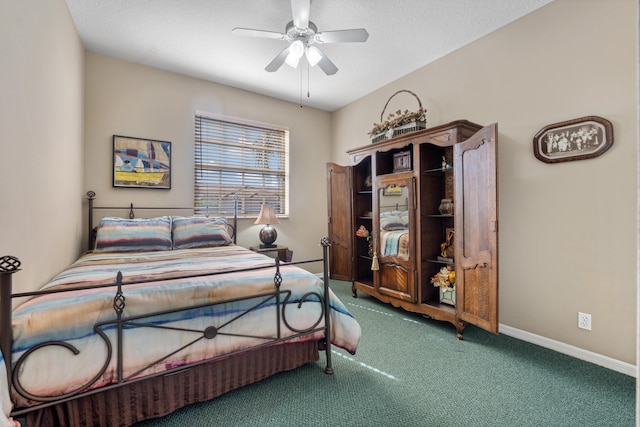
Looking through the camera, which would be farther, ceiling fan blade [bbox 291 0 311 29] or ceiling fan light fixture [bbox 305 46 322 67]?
ceiling fan light fixture [bbox 305 46 322 67]

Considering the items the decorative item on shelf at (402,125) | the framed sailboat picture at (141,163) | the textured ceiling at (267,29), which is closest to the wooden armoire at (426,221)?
the decorative item on shelf at (402,125)

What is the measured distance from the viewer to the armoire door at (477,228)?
211cm

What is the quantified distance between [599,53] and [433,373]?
2582 millimetres

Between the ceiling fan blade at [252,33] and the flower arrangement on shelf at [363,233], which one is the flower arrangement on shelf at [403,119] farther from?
the ceiling fan blade at [252,33]

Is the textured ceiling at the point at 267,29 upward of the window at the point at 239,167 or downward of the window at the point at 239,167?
upward

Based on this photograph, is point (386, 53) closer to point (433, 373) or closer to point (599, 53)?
point (599, 53)

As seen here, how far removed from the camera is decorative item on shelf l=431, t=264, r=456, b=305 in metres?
2.63

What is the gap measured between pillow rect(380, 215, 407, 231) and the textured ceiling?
178cm

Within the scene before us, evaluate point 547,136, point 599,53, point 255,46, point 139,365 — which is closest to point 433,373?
point 139,365

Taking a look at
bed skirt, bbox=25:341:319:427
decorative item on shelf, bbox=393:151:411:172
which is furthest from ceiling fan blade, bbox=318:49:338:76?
bed skirt, bbox=25:341:319:427

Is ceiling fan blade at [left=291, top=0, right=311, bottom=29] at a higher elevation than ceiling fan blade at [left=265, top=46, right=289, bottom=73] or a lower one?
higher

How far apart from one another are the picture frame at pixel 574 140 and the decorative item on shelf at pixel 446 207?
30.5 inches

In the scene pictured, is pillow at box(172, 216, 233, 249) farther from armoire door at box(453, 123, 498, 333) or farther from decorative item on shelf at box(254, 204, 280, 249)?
armoire door at box(453, 123, 498, 333)

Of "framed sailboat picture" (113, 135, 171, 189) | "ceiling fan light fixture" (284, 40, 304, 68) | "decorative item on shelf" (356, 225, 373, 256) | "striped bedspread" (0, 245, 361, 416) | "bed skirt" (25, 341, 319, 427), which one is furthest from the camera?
"decorative item on shelf" (356, 225, 373, 256)
